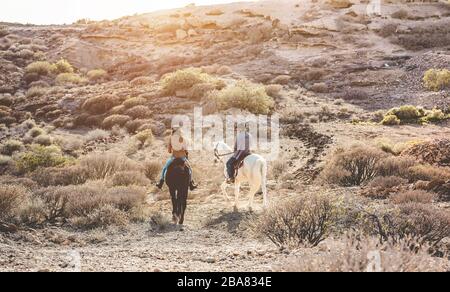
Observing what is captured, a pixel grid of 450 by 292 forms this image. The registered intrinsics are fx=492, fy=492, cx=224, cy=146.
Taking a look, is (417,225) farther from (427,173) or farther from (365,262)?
(427,173)

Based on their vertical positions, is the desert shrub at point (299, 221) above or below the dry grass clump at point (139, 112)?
above

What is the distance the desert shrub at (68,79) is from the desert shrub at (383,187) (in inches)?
1252

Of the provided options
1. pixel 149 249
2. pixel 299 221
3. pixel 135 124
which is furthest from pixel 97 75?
pixel 299 221

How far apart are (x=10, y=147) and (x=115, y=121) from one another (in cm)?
573

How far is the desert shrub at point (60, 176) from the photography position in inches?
640

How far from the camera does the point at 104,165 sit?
58.8 ft

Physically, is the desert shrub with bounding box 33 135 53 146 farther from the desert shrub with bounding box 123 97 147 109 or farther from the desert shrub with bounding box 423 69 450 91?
the desert shrub with bounding box 423 69 450 91

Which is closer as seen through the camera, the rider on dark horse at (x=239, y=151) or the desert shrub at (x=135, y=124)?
the rider on dark horse at (x=239, y=151)

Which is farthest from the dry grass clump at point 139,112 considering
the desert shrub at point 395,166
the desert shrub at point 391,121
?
the desert shrub at point 395,166

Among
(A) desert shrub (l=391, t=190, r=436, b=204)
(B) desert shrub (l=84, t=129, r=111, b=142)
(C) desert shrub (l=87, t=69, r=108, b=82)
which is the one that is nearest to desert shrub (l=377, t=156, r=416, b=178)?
(A) desert shrub (l=391, t=190, r=436, b=204)

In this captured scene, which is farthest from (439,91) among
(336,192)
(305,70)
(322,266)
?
(322,266)

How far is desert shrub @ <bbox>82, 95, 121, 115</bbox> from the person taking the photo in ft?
99.0

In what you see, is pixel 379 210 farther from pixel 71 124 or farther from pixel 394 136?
pixel 71 124

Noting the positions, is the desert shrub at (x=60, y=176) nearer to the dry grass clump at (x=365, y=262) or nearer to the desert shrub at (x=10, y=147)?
the desert shrub at (x=10, y=147)
